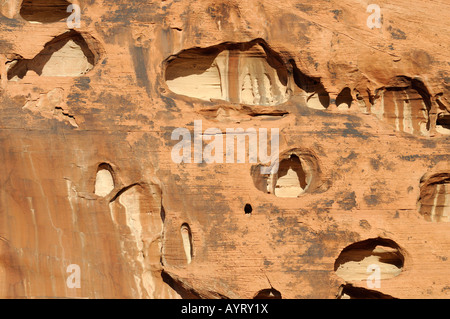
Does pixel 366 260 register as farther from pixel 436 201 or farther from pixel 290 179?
pixel 290 179

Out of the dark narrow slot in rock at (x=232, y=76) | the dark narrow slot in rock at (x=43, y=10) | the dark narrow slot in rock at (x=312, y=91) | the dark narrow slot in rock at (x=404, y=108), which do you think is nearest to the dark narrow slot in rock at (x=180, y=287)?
the dark narrow slot in rock at (x=232, y=76)

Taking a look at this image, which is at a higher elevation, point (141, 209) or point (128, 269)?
point (141, 209)

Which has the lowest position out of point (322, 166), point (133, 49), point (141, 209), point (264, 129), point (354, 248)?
point (354, 248)

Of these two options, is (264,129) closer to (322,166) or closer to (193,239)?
(322,166)

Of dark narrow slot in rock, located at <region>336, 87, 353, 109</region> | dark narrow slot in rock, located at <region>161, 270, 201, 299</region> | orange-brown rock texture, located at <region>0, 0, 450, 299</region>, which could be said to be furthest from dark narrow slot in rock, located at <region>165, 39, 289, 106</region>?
dark narrow slot in rock, located at <region>161, 270, 201, 299</region>

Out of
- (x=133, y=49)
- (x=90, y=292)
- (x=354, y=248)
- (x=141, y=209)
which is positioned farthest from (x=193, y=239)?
(x=133, y=49)

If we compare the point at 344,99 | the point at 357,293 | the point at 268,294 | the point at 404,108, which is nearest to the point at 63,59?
the point at 344,99

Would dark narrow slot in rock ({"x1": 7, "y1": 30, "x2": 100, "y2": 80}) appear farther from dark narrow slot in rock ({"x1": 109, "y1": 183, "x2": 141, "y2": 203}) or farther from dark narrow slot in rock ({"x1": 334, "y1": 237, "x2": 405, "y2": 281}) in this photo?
dark narrow slot in rock ({"x1": 334, "y1": 237, "x2": 405, "y2": 281})
